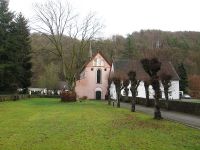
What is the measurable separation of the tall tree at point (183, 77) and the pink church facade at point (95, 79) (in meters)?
17.4

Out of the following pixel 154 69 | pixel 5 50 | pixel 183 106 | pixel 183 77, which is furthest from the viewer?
pixel 183 77

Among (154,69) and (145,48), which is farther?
(145,48)

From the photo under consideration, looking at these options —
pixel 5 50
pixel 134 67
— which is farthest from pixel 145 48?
pixel 5 50

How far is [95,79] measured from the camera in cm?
8862

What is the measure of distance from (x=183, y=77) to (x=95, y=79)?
72.2ft

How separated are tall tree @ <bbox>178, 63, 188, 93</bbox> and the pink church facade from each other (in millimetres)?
17394

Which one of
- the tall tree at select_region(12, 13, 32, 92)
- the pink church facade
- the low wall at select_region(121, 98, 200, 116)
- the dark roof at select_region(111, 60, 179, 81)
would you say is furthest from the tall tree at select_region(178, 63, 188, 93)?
the low wall at select_region(121, 98, 200, 116)

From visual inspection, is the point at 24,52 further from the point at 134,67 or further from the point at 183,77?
the point at 183,77

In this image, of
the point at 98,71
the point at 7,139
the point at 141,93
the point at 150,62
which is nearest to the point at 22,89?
the point at 98,71

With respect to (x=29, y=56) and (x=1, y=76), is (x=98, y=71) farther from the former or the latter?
(x=1, y=76)

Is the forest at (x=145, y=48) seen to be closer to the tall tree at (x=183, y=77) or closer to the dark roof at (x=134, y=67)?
the tall tree at (x=183, y=77)

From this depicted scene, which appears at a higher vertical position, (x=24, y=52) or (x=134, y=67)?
(x=24, y=52)

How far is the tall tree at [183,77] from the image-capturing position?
89.0 meters

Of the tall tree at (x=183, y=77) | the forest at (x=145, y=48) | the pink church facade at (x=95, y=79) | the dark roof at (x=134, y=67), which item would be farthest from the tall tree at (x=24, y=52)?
the tall tree at (x=183, y=77)
